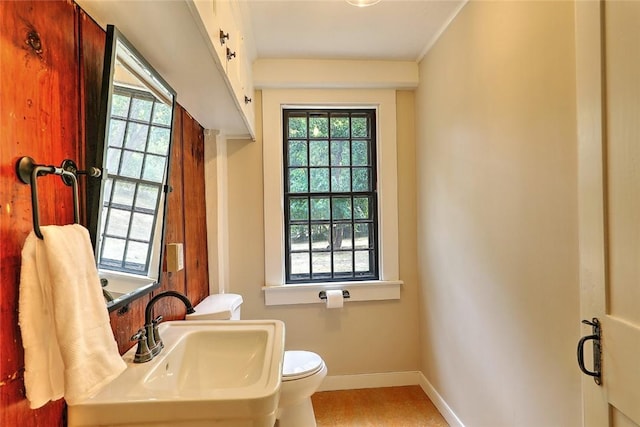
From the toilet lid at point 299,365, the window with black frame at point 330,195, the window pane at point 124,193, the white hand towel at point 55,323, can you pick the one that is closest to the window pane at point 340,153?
the window with black frame at point 330,195

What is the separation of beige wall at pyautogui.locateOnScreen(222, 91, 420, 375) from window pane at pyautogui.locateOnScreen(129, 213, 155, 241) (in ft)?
4.31

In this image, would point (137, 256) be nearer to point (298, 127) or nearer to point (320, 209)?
point (320, 209)

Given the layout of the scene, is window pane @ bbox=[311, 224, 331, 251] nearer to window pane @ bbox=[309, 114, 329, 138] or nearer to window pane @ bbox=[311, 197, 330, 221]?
window pane @ bbox=[311, 197, 330, 221]

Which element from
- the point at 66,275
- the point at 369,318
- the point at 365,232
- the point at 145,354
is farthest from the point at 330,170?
the point at 66,275

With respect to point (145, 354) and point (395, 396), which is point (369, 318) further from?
point (145, 354)

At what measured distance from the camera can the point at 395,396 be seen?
2.53 meters

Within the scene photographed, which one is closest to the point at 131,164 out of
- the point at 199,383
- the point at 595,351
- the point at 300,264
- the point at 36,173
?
the point at 36,173

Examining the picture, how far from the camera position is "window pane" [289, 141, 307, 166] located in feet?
8.96

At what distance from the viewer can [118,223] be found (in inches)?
42.1

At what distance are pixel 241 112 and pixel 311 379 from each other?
1466mm

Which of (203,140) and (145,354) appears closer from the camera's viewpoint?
(145,354)

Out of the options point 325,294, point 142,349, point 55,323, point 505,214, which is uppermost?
point 505,214

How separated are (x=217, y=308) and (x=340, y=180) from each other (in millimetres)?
1341

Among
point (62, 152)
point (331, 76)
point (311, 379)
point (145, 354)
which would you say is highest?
point (331, 76)
